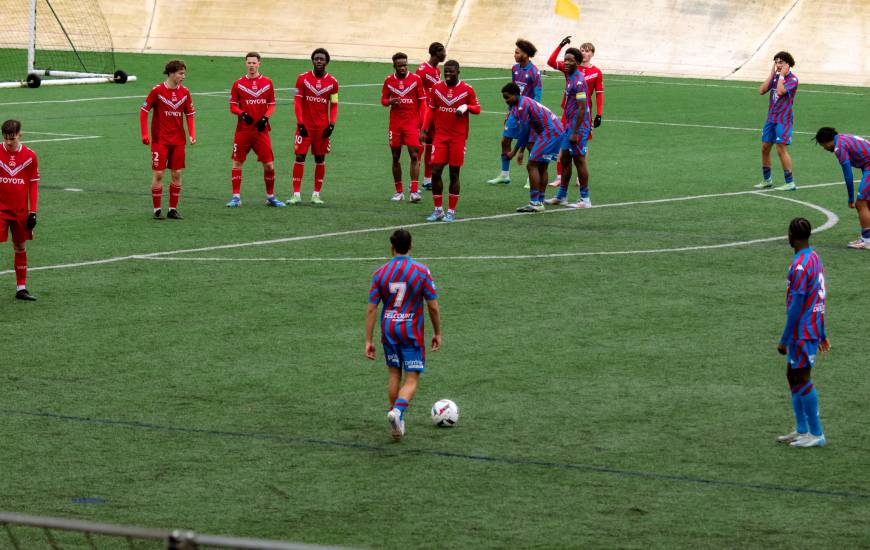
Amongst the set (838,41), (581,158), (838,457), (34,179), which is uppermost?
(838,41)

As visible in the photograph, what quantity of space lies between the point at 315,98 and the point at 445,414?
470 inches

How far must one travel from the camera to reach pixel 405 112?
22.8 meters

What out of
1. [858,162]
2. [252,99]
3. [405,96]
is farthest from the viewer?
[405,96]

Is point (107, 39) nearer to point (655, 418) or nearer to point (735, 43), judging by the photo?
point (735, 43)

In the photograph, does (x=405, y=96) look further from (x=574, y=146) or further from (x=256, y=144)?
(x=574, y=146)

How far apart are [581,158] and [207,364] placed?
10467 mm

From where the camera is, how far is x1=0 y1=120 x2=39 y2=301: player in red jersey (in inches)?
619

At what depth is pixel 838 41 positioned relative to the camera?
45.3 m

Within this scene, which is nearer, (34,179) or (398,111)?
(34,179)

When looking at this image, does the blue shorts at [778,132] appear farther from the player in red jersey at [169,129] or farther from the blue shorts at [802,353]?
the blue shorts at [802,353]

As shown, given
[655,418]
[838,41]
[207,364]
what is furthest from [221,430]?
[838,41]

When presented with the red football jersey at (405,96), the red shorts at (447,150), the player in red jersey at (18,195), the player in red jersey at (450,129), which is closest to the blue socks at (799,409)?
the player in red jersey at (18,195)

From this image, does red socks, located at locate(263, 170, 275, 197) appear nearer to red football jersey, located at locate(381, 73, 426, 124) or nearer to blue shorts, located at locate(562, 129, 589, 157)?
red football jersey, located at locate(381, 73, 426, 124)

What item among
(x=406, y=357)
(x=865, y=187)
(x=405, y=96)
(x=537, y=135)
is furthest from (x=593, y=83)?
(x=406, y=357)
